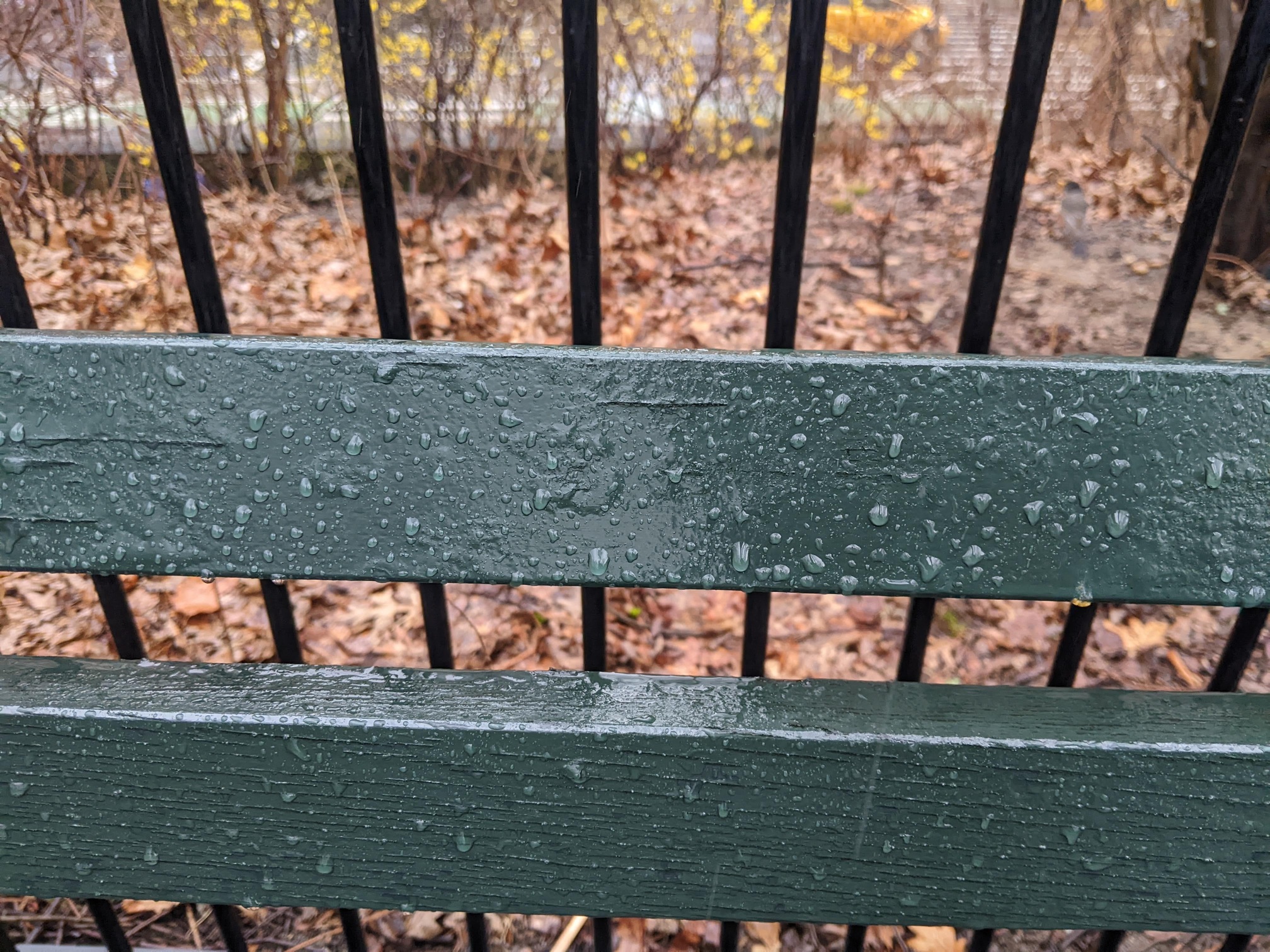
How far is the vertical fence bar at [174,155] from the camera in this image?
78 cm

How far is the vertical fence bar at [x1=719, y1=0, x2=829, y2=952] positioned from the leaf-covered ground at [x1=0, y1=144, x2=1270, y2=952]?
1.60m

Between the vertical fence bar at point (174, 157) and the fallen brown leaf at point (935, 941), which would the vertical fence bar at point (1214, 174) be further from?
the fallen brown leaf at point (935, 941)

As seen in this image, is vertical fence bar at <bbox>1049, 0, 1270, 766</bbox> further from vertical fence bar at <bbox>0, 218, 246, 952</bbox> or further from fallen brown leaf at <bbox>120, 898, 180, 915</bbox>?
fallen brown leaf at <bbox>120, 898, 180, 915</bbox>

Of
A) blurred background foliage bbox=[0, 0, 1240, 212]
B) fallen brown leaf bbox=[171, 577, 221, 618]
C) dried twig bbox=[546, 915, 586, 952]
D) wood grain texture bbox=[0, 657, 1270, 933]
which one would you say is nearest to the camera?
wood grain texture bbox=[0, 657, 1270, 933]

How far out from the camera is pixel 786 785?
858 mm

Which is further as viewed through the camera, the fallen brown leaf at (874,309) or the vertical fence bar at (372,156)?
the fallen brown leaf at (874,309)

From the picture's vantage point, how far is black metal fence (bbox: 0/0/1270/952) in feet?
2.41

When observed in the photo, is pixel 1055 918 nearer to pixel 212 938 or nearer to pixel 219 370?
pixel 219 370

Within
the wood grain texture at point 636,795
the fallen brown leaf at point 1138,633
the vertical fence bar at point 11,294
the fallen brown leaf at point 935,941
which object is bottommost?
the fallen brown leaf at point 935,941

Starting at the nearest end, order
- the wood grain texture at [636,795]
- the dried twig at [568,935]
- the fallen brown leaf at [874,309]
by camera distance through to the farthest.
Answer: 1. the wood grain texture at [636,795]
2. the dried twig at [568,935]
3. the fallen brown leaf at [874,309]

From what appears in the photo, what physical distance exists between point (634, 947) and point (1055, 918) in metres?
1.17

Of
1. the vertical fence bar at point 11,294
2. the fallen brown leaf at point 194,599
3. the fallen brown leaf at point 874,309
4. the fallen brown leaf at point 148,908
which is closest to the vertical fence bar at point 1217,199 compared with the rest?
the vertical fence bar at point 11,294

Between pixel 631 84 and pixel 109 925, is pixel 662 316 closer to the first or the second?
pixel 631 84

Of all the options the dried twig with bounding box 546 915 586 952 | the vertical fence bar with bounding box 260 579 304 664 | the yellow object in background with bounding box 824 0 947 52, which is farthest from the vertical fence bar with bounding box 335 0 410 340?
the yellow object in background with bounding box 824 0 947 52
